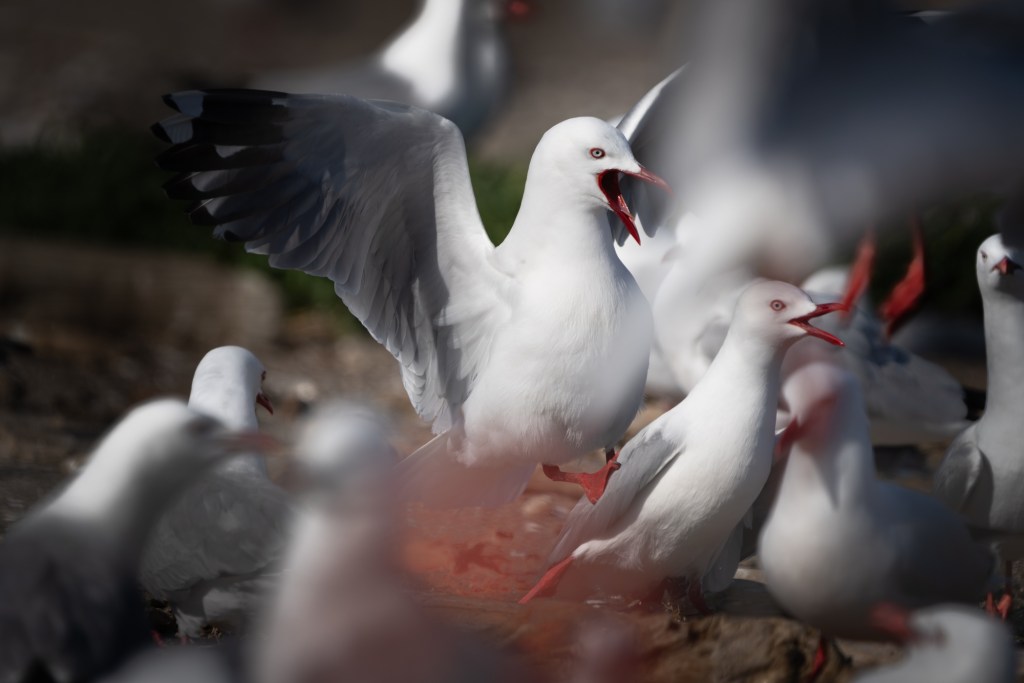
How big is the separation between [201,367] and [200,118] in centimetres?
59

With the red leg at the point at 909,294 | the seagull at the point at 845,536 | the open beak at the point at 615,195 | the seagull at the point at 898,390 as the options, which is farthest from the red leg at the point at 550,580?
the red leg at the point at 909,294

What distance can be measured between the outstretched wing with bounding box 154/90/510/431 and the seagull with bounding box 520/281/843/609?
481mm

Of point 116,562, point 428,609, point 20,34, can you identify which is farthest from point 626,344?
point 20,34

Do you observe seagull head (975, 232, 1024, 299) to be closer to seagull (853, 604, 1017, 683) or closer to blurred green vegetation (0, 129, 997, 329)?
seagull (853, 604, 1017, 683)

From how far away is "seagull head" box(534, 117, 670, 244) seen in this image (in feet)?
9.41

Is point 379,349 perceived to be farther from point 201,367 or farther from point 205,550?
point 205,550

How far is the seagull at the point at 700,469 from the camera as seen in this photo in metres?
2.71

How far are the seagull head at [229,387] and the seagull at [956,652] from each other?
138 centimetres

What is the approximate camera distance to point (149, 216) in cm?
709

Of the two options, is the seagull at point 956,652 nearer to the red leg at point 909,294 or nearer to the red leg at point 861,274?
the red leg at point 861,274

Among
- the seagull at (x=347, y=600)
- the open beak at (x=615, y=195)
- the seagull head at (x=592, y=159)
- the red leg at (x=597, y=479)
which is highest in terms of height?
the seagull head at (x=592, y=159)

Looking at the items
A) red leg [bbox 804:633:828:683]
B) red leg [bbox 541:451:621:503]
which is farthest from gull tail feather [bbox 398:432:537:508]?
red leg [bbox 804:633:828:683]

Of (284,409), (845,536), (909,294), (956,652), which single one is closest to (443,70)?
(284,409)

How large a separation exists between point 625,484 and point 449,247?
638mm
